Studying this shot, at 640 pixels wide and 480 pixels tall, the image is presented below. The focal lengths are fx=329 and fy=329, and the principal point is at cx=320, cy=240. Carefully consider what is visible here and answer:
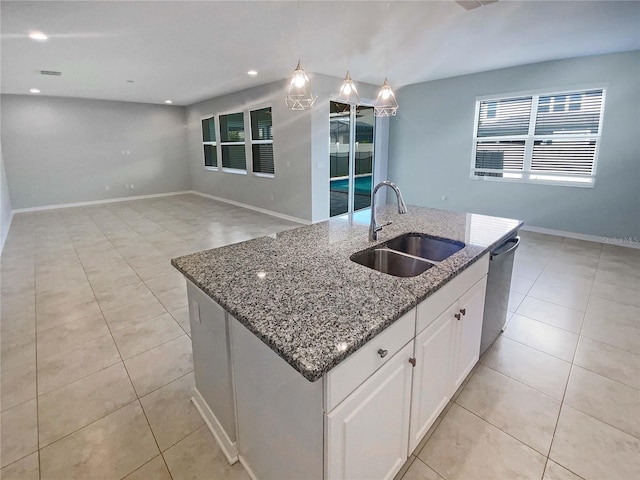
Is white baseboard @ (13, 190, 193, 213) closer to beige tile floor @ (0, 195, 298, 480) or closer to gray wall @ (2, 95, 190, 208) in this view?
gray wall @ (2, 95, 190, 208)

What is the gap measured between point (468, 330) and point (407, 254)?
21.1 inches

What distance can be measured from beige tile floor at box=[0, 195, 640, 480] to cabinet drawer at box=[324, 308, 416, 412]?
0.73 meters

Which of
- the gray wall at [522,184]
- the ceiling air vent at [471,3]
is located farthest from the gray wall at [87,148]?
the ceiling air vent at [471,3]

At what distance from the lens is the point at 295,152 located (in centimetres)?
596

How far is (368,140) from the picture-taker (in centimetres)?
676

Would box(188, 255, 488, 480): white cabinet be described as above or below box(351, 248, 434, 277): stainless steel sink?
below

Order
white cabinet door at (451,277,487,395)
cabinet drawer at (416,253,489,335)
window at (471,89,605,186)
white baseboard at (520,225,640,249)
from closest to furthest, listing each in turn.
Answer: cabinet drawer at (416,253,489,335) < white cabinet door at (451,277,487,395) < white baseboard at (520,225,640,249) < window at (471,89,605,186)

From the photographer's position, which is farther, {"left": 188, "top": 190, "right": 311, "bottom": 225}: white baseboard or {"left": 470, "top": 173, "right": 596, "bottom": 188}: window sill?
{"left": 188, "top": 190, "right": 311, "bottom": 225}: white baseboard

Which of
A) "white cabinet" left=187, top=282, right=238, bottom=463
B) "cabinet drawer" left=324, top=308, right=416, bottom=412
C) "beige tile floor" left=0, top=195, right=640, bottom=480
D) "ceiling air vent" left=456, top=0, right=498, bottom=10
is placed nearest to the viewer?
"cabinet drawer" left=324, top=308, right=416, bottom=412

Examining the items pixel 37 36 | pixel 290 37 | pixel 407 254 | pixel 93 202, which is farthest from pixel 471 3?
pixel 93 202

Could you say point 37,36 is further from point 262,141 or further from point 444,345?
point 444,345

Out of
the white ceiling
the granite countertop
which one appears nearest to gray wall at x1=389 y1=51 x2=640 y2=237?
the white ceiling

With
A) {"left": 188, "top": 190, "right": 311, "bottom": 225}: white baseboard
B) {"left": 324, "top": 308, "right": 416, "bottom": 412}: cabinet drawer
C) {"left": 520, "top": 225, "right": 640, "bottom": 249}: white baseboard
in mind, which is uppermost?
{"left": 324, "top": 308, "right": 416, "bottom": 412}: cabinet drawer

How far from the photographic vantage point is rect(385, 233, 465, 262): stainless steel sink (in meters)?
1.99
